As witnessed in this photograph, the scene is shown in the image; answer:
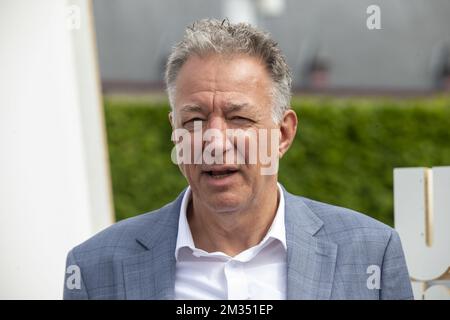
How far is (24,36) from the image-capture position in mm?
2477

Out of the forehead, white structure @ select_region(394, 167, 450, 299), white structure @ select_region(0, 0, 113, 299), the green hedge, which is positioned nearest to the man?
the forehead

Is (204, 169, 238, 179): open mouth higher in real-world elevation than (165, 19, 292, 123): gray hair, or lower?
lower

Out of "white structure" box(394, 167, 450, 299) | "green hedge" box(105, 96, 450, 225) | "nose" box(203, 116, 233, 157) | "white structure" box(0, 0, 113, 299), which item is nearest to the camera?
"nose" box(203, 116, 233, 157)

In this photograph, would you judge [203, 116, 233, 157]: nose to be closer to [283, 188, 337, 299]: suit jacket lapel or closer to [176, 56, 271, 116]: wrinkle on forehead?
[176, 56, 271, 116]: wrinkle on forehead

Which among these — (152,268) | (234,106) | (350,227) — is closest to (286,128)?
(234,106)

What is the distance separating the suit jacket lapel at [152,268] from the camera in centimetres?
196

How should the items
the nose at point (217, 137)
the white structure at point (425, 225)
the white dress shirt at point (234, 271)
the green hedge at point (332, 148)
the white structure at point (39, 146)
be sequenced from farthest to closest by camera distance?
the green hedge at point (332, 148) < the white structure at point (39, 146) < the white structure at point (425, 225) < the white dress shirt at point (234, 271) < the nose at point (217, 137)

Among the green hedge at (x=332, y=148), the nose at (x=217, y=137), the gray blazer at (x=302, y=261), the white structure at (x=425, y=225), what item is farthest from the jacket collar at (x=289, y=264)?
the green hedge at (x=332, y=148)

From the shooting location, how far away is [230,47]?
6.21 feet

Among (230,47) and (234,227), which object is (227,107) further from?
(234,227)

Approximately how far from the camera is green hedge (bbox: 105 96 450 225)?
15.9 feet

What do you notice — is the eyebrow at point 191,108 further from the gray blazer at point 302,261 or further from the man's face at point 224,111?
the gray blazer at point 302,261

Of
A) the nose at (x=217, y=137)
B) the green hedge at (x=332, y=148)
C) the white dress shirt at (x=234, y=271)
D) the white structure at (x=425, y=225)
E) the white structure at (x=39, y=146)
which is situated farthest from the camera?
the green hedge at (x=332, y=148)

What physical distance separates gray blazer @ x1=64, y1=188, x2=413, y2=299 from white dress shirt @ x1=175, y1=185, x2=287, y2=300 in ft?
0.13
